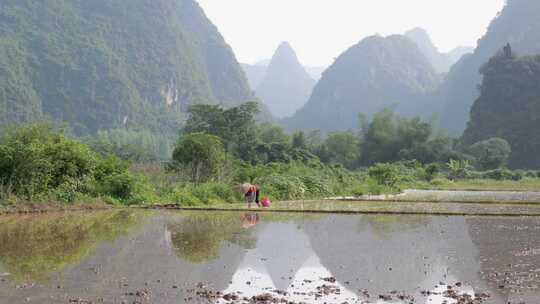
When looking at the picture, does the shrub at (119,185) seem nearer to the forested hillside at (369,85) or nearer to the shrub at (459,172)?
the shrub at (459,172)

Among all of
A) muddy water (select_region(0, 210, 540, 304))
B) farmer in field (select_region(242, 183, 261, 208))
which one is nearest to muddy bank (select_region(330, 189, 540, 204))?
farmer in field (select_region(242, 183, 261, 208))

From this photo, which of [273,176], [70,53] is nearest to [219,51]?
[70,53]

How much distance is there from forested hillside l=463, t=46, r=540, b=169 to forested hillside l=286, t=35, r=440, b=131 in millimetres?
76136

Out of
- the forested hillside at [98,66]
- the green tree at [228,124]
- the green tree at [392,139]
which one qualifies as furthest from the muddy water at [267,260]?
the forested hillside at [98,66]

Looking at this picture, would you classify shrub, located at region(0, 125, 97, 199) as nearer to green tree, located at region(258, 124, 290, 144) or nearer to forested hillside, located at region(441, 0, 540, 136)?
green tree, located at region(258, 124, 290, 144)

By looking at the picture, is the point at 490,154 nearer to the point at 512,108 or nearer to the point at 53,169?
the point at 512,108

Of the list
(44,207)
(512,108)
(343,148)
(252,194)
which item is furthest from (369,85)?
(44,207)

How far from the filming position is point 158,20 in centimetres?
16000

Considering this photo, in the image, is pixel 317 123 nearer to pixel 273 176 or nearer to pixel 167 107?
pixel 167 107

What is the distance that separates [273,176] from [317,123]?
148549 mm

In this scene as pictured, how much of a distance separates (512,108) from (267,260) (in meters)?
79.2

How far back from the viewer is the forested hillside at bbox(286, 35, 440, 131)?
6762 inches

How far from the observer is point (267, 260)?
10469 millimetres

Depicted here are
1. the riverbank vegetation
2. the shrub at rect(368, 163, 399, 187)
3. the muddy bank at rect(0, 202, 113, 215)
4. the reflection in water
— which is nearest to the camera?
the reflection in water
